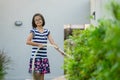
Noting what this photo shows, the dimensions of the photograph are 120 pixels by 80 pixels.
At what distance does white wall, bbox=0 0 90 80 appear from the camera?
983 cm

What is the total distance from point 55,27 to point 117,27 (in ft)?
28.1

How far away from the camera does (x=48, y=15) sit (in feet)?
32.6

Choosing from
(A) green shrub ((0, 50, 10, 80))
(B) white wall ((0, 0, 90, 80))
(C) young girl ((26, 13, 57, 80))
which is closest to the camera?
(C) young girl ((26, 13, 57, 80))

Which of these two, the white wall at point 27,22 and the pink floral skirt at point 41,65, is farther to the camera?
the white wall at point 27,22

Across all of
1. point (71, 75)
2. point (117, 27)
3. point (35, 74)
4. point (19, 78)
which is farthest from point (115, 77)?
point (19, 78)

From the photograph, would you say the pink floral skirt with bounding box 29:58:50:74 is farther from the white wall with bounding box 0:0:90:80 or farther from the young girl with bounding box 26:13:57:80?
the white wall with bounding box 0:0:90:80

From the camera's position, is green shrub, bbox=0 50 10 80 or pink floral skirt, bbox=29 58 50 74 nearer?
pink floral skirt, bbox=29 58 50 74

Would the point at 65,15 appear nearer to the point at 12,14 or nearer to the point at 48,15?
the point at 48,15

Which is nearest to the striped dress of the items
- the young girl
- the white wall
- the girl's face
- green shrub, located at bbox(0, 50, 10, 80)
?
the young girl

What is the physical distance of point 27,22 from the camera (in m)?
9.89

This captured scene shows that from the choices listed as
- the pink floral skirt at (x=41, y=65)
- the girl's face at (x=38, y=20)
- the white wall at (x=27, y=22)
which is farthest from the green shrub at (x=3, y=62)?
the girl's face at (x=38, y=20)

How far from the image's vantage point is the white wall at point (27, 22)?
387 inches

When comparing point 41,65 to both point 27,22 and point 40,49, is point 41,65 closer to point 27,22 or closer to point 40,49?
point 40,49

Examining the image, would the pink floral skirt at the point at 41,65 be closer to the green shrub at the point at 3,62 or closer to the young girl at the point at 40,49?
the young girl at the point at 40,49
